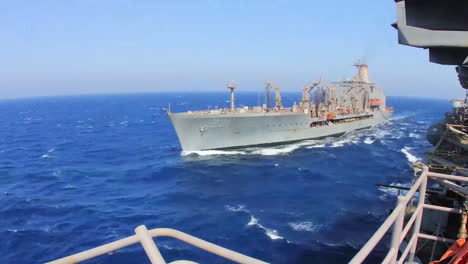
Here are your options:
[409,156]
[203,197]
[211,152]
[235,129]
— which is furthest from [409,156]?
[203,197]

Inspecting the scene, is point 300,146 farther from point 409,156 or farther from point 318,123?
point 409,156

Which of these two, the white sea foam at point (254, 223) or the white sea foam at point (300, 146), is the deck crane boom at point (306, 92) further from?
the white sea foam at point (254, 223)

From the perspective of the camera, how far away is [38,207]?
2311 cm

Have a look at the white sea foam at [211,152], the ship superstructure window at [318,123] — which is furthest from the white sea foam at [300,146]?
the ship superstructure window at [318,123]

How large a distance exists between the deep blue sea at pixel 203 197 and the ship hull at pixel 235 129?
1382 mm

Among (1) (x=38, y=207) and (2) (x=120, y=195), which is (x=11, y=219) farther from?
(2) (x=120, y=195)

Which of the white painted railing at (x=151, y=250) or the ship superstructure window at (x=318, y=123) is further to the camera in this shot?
the ship superstructure window at (x=318, y=123)

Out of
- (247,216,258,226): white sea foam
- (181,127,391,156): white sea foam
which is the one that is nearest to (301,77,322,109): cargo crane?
(181,127,391,156): white sea foam

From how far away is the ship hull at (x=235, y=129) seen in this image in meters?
36.7

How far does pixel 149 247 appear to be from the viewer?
2.57 metres

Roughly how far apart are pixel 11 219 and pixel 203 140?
801 inches

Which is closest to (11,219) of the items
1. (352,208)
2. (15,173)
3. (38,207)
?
(38,207)

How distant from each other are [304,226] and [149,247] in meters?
17.8

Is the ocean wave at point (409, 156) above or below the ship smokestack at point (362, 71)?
below
